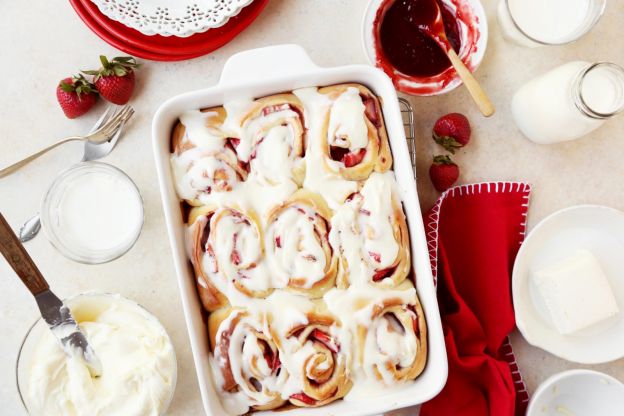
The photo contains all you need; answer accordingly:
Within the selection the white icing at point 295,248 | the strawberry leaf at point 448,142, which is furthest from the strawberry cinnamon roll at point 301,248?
the strawberry leaf at point 448,142

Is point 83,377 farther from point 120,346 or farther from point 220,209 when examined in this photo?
point 220,209

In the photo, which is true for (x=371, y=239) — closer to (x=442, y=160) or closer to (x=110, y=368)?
(x=442, y=160)

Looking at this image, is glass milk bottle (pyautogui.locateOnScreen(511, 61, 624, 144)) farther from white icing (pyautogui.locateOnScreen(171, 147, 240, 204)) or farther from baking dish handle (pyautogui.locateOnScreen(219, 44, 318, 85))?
white icing (pyautogui.locateOnScreen(171, 147, 240, 204))

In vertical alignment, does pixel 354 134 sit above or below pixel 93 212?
above

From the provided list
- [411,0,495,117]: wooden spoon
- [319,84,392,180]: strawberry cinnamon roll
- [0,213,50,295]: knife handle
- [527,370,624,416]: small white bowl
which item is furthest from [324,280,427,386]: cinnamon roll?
[0,213,50,295]: knife handle

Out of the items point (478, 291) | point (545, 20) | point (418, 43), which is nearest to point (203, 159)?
point (418, 43)

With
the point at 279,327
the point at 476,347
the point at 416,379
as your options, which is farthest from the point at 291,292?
the point at 476,347
